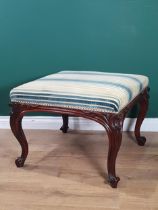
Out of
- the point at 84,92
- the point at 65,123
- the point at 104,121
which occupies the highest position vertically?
the point at 84,92

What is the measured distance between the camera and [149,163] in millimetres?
1631

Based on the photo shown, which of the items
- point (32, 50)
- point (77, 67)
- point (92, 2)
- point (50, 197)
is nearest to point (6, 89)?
point (32, 50)

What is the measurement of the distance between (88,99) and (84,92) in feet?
0.15

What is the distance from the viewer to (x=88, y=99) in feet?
4.25

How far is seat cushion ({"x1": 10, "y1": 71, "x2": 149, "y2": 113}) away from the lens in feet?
4.23

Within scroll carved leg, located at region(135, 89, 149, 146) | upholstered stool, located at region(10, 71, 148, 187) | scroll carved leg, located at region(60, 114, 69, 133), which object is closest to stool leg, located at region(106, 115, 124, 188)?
upholstered stool, located at region(10, 71, 148, 187)

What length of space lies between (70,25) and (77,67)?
0.27 m

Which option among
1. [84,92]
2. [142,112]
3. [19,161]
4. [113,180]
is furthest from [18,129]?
[142,112]

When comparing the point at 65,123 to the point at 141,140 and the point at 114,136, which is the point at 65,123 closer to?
the point at 141,140

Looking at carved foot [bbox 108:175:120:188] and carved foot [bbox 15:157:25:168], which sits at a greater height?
carved foot [bbox 108:175:120:188]

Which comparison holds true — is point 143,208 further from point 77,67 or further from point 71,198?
point 77,67

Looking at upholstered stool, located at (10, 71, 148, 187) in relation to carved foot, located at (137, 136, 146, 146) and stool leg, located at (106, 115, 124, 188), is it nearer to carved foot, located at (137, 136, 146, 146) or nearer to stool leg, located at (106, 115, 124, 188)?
stool leg, located at (106, 115, 124, 188)

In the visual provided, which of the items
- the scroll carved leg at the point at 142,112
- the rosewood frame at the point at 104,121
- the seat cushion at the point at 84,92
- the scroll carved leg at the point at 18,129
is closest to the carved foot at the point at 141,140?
the scroll carved leg at the point at 142,112

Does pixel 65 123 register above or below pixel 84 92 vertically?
below
